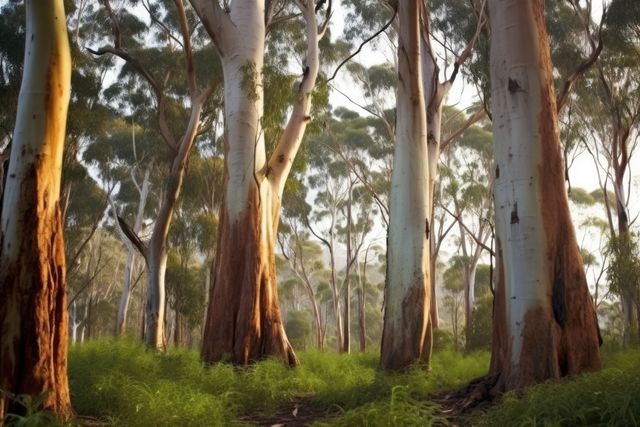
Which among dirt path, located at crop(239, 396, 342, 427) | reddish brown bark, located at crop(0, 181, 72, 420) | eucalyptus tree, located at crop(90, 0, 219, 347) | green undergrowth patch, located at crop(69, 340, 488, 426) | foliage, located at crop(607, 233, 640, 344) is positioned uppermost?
eucalyptus tree, located at crop(90, 0, 219, 347)

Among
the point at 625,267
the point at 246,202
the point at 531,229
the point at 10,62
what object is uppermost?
the point at 10,62

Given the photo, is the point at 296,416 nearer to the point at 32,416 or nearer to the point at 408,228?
the point at 32,416

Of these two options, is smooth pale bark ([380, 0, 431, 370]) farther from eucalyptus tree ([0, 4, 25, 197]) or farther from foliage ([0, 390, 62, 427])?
eucalyptus tree ([0, 4, 25, 197])

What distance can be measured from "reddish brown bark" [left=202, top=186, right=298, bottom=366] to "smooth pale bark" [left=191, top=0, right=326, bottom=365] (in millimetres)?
12

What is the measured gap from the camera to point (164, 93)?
15.3 m

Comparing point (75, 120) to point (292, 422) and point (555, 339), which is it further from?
point (555, 339)

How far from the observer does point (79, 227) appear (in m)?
21.0

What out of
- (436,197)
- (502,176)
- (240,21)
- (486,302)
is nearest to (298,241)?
(436,197)

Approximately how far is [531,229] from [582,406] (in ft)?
6.40

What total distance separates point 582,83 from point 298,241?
462 inches

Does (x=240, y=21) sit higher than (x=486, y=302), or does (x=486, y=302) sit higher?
(x=240, y=21)

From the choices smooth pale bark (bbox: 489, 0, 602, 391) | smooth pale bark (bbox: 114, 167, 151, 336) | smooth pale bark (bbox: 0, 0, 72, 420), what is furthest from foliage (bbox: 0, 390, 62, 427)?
smooth pale bark (bbox: 114, 167, 151, 336)

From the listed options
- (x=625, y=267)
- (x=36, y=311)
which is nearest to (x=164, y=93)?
(x=625, y=267)

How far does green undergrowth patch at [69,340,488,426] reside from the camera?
3.60 m
